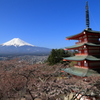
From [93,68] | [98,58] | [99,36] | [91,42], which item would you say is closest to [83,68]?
[93,68]

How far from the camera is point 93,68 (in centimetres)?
974

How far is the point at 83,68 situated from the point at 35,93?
615 centimetres

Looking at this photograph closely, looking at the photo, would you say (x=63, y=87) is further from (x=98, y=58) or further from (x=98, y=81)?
(x=98, y=58)

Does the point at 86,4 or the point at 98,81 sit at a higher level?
the point at 86,4

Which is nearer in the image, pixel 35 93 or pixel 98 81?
pixel 35 93

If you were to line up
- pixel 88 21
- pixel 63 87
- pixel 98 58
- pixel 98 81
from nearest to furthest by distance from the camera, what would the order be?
pixel 63 87 < pixel 98 81 < pixel 98 58 < pixel 88 21

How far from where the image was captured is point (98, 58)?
9.50 meters

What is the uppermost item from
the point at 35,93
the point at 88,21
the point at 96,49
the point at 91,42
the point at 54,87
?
the point at 88,21

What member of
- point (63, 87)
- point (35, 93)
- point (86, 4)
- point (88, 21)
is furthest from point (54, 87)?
point (86, 4)

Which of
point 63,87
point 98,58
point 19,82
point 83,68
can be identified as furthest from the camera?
point 83,68

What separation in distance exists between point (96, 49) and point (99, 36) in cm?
139

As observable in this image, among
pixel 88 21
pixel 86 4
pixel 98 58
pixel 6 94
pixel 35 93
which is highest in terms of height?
pixel 86 4

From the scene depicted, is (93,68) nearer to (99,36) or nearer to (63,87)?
(99,36)

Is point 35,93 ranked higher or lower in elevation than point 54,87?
lower
